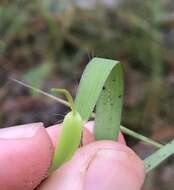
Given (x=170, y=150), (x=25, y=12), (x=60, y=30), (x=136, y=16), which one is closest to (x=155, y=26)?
(x=136, y=16)

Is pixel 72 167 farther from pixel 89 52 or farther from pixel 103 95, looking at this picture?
pixel 89 52

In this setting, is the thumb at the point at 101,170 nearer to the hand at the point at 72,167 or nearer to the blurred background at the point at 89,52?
the hand at the point at 72,167

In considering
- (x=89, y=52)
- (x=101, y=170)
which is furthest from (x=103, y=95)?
(x=89, y=52)

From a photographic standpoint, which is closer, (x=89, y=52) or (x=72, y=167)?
(x=72, y=167)

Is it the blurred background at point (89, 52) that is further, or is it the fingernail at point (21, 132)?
the blurred background at point (89, 52)

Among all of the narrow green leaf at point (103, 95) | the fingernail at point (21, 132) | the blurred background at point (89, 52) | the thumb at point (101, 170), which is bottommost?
the blurred background at point (89, 52)

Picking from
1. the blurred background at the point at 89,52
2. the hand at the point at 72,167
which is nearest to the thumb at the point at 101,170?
the hand at the point at 72,167

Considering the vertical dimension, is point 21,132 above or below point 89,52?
above
